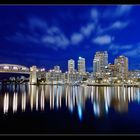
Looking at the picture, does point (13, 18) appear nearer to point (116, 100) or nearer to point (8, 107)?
point (8, 107)

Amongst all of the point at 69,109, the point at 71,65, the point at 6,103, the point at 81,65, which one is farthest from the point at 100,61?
the point at 6,103

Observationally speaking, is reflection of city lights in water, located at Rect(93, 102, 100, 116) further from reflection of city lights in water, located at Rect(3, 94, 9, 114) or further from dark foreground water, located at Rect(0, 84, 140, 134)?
reflection of city lights in water, located at Rect(3, 94, 9, 114)

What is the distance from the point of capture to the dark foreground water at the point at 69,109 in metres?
3.48

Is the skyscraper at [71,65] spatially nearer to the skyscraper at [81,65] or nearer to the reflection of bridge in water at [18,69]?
the skyscraper at [81,65]

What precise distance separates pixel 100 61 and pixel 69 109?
0.77m

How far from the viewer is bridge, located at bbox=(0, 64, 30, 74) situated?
12.1 ft

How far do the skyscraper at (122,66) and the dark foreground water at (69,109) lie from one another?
0.19 meters

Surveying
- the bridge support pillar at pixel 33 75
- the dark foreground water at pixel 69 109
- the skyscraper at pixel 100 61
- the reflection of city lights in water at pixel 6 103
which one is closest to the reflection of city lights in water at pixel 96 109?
the dark foreground water at pixel 69 109

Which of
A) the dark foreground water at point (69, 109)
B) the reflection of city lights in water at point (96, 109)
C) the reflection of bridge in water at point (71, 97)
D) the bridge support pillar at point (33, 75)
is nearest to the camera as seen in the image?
the dark foreground water at point (69, 109)

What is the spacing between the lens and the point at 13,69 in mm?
3799

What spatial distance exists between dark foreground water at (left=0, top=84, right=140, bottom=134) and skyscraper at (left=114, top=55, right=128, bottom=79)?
0.62ft

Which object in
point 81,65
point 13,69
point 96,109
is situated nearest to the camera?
point 96,109

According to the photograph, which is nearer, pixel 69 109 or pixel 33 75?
pixel 69 109

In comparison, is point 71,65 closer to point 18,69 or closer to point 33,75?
point 33,75
